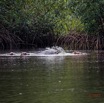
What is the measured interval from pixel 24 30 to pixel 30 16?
1.87 metres

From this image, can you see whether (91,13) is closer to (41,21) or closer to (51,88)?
(41,21)

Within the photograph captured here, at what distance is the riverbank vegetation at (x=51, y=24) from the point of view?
3519cm

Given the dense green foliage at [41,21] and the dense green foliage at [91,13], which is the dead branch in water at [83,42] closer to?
the dense green foliage at [91,13]

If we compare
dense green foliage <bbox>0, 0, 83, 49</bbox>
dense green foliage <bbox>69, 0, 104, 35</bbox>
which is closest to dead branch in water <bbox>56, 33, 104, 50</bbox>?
dense green foliage <bbox>69, 0, 104, 35</bbox>

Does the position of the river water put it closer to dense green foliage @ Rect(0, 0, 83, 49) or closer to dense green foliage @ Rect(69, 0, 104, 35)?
dense green foliage @ Rect(69, 0, 104, 35)

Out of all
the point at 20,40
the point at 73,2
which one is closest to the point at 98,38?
the point at 73,2

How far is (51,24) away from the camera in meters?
42.8

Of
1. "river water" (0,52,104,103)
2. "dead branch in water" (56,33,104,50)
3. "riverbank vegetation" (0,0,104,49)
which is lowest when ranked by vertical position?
"river water" (0,52,104,103)

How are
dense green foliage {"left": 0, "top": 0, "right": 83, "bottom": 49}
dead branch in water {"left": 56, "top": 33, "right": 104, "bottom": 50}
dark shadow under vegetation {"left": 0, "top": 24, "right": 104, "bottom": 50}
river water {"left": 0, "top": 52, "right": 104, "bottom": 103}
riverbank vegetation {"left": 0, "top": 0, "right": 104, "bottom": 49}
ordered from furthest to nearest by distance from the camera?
1. dense green foliage {"left": 0, "top": 0, "right": 83, "bottom": 49}
2. dead branch in water {"left": 56, "top": 33, "right": 104, "bottom": 50}
3. dark shadow under vegetation {"left": 0, "top": 24, "right": 104, "bottom": 50}
4. riverbank vegetation {"left": 0, "top": 0, "right": 104, "bottom": 49}
5. river water {"left": 0, "top": 52, "right": 104, "bottom": 103}

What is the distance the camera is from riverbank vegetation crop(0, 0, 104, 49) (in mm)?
35188

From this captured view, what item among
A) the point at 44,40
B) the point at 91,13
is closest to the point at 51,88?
the point at 91,13

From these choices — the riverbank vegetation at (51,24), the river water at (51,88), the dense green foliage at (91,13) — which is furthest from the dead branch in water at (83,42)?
the river water at (51,88)

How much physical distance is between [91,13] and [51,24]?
8.28m

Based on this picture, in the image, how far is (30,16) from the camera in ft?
138
